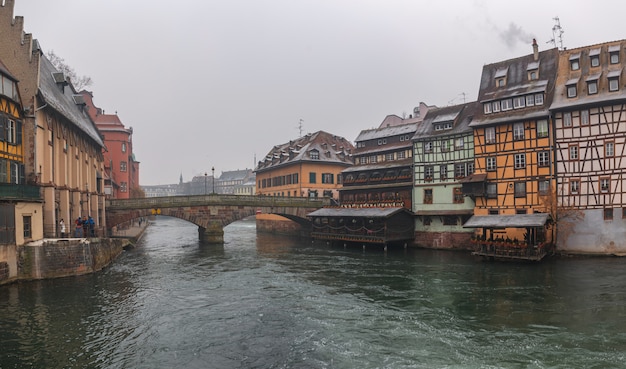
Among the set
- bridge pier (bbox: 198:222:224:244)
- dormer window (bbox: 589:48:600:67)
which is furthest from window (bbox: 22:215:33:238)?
dormer window (bbox: 589:48:600:67)

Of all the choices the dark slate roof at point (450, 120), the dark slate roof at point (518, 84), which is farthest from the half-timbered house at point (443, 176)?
the dark slate roof at point (518, 84)

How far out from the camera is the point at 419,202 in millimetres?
45188

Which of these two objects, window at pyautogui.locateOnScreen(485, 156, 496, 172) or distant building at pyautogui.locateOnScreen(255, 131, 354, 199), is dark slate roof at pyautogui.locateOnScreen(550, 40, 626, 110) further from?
distant building at pyautogui.locateOnScreen(255, 131, 354, 199)

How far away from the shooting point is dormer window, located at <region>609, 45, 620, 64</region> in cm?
3534

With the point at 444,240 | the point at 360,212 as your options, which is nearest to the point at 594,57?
the point at 444,240

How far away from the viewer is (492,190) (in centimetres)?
3953

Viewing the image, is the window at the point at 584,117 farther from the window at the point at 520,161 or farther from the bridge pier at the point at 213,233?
the bridge pier at the point at 213,233

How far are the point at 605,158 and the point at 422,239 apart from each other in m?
17.5

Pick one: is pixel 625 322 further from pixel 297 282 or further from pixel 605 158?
pixel 605 158

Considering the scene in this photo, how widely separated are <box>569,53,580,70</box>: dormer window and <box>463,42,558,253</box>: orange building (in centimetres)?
135

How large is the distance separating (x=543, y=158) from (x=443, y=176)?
951cm

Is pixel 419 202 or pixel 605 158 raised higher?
pixel 605 158

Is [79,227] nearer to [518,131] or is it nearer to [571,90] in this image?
[518,131]

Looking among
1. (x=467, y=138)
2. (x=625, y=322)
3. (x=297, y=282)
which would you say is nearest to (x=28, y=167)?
(x=297, y=282)
